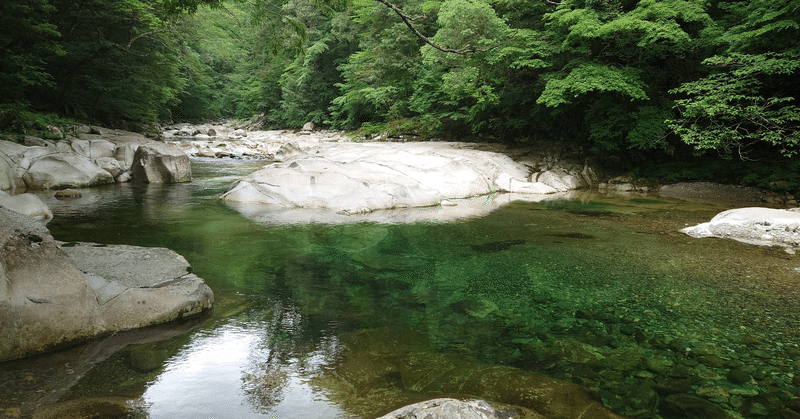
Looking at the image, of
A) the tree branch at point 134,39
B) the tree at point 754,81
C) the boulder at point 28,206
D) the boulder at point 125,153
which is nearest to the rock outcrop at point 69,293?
the boulder at point 28,206

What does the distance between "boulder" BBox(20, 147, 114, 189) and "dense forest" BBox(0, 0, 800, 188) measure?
223 centimetres

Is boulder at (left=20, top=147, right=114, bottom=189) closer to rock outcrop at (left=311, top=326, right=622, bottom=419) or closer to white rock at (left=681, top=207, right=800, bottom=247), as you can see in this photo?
rock outcrop at (left=311, top=326, right=622, bottom=419)

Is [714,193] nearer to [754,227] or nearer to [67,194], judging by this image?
[754,227]

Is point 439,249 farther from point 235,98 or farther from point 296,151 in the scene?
point 235,98

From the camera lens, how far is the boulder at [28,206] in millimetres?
6398

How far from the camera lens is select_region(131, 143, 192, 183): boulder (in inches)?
458

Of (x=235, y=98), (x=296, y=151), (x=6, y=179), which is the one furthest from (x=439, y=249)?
(x=235, y=98)

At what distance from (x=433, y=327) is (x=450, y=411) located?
1429mm

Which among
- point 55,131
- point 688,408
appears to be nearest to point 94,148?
point 55,131

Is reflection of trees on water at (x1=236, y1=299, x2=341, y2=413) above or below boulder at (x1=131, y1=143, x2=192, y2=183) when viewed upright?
below

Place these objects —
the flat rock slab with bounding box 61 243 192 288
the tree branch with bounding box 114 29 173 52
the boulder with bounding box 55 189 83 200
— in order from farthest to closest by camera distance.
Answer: the tree branch with bounding box 114 29 173 52 < the boulder with bounding box 55 189 83 200 < the flat rock slab with bounding box 61 243 192 288

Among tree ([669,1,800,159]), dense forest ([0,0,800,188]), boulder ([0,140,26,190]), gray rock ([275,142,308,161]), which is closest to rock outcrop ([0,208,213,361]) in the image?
dense forest ([0,0,800,188])

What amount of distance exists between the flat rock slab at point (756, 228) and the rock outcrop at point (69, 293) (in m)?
7.85

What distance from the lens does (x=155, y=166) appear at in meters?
11.7
